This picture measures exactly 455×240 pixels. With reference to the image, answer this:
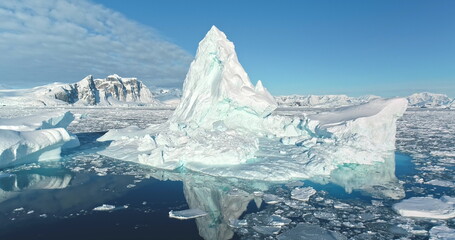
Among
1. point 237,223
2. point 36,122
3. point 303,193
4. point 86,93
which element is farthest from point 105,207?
point 86,93

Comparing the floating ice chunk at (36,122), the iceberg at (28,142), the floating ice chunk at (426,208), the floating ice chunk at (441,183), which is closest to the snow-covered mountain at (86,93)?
the floating ice chunk at (36,122)

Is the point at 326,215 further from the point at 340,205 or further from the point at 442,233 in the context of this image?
the point at 442,233

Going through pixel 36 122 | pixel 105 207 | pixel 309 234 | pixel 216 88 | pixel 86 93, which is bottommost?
pixel 309 234

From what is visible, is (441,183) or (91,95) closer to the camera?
(441,183)

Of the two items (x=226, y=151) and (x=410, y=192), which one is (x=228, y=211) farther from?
(x=410, y=192)

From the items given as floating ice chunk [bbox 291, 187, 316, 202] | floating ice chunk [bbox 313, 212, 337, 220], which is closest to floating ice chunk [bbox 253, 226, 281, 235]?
floating ice chunk [bbox 313, 212, 337, 220]

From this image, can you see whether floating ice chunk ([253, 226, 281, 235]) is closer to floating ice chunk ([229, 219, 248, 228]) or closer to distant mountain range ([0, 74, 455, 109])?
floating ice chunk ([229, 219, 248, 228])

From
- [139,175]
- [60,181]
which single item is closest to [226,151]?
[139,175]
